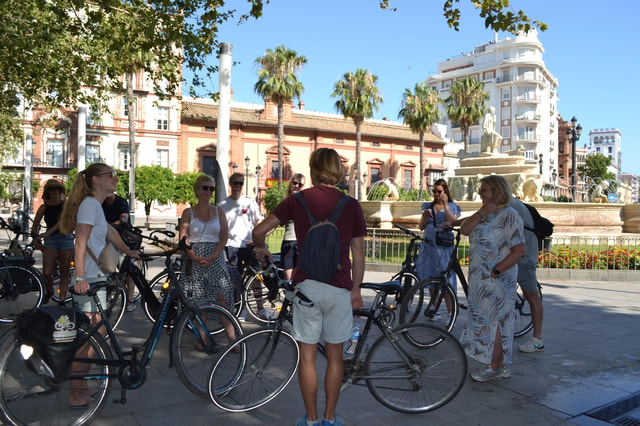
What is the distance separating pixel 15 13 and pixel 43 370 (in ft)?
32.9

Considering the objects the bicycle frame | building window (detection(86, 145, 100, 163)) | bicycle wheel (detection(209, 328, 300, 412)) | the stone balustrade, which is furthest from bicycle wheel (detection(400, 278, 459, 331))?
building window (detection(86, 145, 100, 163))

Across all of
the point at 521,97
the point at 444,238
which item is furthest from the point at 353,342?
the point at 521,97

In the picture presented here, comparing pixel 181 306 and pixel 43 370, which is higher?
pixel 181 306

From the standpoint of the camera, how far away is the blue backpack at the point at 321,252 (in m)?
3.27

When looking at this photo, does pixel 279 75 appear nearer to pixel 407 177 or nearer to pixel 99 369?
pixel 407 177

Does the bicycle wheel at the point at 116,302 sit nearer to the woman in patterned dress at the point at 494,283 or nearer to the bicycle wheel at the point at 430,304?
the bicycle wheel at the point at 430,304

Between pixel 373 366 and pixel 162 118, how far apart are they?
5085 centimetres

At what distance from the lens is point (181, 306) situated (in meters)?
4.33

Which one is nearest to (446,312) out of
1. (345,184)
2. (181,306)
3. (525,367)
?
(525,367)

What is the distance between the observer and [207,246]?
219 inches

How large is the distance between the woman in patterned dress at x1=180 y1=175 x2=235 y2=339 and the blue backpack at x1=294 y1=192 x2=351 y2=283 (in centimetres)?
233

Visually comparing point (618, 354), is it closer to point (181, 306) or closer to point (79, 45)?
point (181, 306)

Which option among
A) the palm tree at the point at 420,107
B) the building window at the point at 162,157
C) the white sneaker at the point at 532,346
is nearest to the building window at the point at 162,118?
the building window at the point at 162,157

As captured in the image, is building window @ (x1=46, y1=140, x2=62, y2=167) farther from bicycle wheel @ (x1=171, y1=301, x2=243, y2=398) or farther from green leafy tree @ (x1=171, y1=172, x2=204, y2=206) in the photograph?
bicycle wheel @ (x1=171, y1=301, x2=243, y2=398)
